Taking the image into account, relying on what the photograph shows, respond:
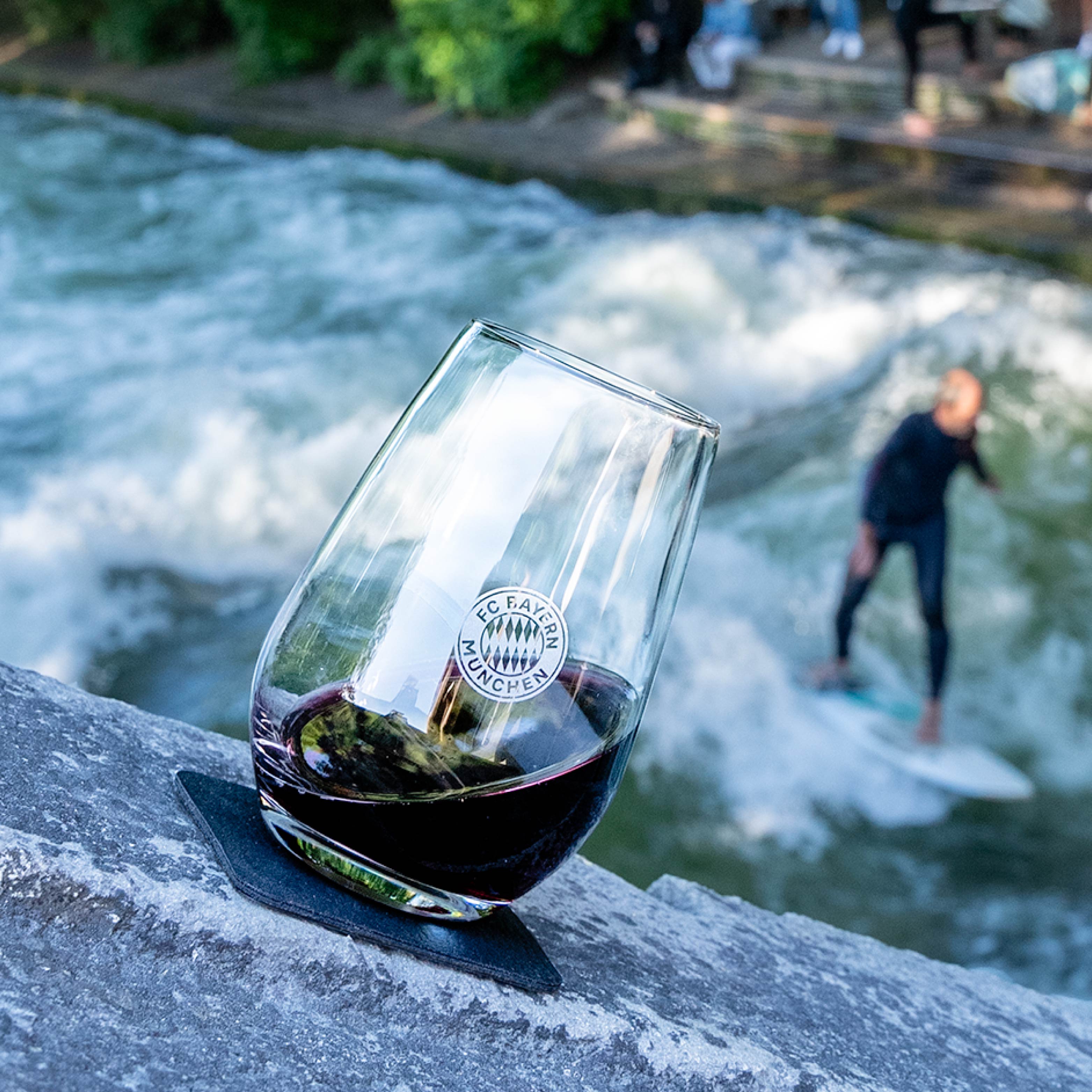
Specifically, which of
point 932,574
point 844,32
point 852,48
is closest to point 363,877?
point 932,574

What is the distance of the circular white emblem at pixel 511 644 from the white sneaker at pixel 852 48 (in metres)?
14.0

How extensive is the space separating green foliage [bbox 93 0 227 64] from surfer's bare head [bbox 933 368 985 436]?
21518mm

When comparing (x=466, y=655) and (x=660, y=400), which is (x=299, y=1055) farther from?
(x=660, y=400)

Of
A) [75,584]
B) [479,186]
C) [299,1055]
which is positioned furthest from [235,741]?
[479,186]

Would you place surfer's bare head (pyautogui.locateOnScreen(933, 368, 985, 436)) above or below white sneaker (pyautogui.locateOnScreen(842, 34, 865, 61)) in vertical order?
below

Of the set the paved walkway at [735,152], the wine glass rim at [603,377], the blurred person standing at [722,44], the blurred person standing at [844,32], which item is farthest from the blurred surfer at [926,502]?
the blurred person standing at [722,44]

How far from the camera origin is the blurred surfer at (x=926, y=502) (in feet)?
15.0

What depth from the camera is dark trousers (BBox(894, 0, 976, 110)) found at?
1114 cm

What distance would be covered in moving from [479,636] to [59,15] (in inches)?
1099

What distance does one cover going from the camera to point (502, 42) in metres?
15.6

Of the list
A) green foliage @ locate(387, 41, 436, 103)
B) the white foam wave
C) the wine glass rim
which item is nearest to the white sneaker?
the white foam wave

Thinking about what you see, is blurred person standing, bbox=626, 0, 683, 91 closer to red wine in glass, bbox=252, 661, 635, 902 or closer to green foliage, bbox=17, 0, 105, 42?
green foliage, bbox=17, 0, 105, 42

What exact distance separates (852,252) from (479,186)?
4597 mm

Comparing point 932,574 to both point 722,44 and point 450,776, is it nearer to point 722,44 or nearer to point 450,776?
point 450,776
